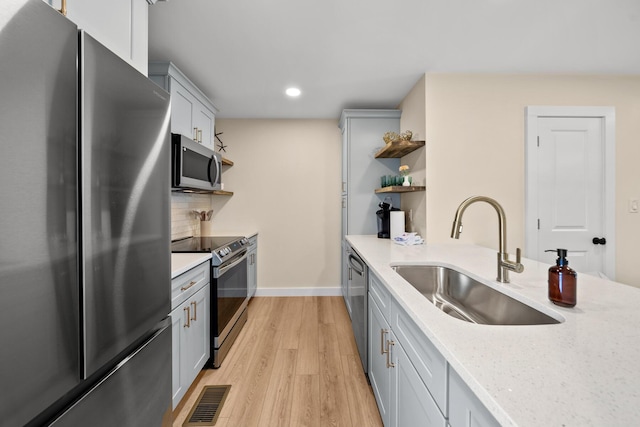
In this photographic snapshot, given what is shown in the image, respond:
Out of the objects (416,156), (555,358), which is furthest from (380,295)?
(416,156)

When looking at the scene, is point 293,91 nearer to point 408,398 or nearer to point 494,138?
point 494,138

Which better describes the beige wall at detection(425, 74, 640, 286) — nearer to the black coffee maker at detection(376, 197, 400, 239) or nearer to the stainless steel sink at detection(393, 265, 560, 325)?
the black coffee maker at detection(376, 197, 400, 239)

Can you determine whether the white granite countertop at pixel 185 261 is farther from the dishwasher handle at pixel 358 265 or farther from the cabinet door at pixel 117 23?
the dishwasher handle at pixel 358 265

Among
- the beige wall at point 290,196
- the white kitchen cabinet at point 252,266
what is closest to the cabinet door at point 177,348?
the white kitchen cabinet at point 252,266

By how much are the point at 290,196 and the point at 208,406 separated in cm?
269

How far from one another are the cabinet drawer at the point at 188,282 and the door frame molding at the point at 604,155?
2750 mm

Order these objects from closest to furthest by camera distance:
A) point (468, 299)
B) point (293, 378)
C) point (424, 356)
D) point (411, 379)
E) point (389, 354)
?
1. point (424, 356)
2. point (411, 379)
3. point (389, 354)
4. point (468, 299)
5. point (293, 378)

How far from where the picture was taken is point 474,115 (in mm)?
2623

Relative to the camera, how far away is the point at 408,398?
1.09 m

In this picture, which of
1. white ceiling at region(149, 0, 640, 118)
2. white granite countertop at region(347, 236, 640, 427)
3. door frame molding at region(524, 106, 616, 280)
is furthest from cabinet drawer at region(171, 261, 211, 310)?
door frame molding at region(524, 106, 616, 280)

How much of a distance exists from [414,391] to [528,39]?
2516 mm

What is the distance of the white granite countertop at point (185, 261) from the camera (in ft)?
5.25

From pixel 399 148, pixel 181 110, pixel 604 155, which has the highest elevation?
pixel 181 110

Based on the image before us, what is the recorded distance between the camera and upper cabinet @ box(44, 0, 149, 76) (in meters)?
0.90
